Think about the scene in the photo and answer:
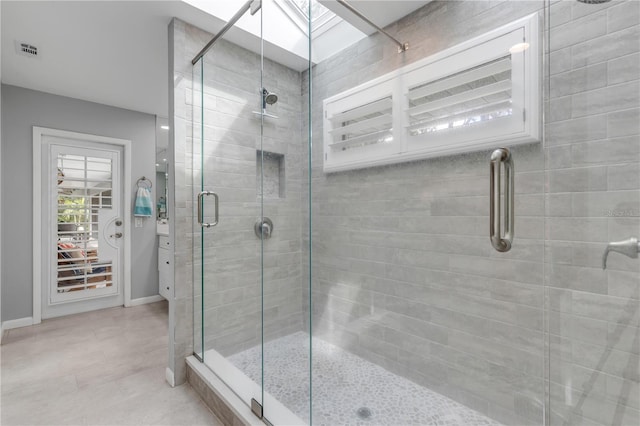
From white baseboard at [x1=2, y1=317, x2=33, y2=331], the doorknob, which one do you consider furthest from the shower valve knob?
white baseboard at [x1=2, y1=317, x2=33, y2=331]

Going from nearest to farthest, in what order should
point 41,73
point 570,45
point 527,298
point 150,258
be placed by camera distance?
1. point 570,45
2. point 527,298
3. point 41,73
4. point 150,258

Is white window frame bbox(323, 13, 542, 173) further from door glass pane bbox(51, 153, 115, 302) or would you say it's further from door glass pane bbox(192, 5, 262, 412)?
door glass pane bbox(51, 153, 115, 302)

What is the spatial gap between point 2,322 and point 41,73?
2.28m

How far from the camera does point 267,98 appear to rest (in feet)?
5.28

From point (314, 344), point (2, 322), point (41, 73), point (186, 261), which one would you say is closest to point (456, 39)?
point (314, 344)

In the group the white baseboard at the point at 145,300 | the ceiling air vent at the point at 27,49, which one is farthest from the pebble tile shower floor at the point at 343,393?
the ceiling air vent at the point at 27,49

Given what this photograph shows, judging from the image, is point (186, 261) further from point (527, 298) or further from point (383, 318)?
point (527, 298)

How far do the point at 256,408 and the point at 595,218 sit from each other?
5.14 feet

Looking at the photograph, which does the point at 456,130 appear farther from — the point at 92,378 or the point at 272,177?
the point at 92,378

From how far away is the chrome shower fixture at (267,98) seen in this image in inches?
62.5

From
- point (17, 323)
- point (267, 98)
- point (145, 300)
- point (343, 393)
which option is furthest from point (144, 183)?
point (343, 393)

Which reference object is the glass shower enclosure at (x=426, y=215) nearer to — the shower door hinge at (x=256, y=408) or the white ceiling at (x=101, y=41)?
the shower door hinge at (x=256, y=408)

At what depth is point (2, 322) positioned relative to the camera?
283cm

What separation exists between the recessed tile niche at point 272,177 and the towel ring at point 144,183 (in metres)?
2.77
